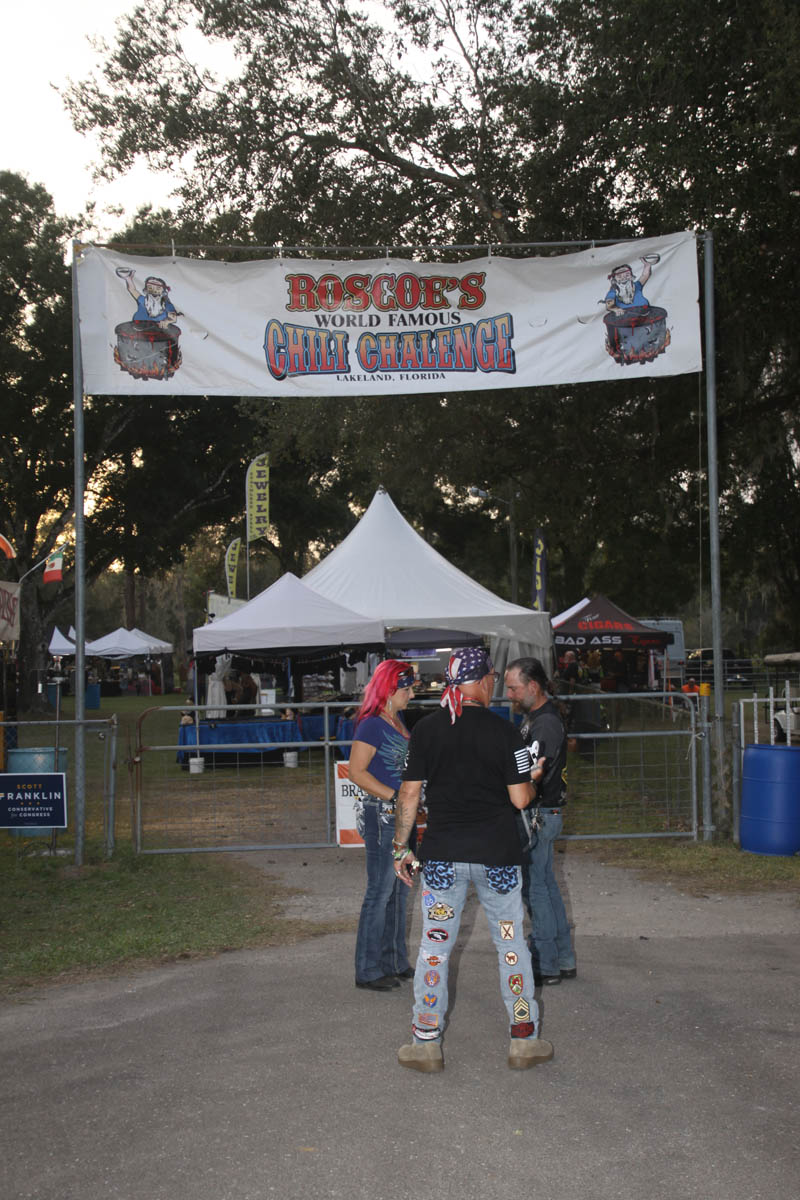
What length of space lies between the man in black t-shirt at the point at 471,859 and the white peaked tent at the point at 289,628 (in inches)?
491

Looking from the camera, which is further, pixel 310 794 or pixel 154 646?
pixel 154 646

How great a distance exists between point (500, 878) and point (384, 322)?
20.7ft

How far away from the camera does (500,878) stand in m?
5.02

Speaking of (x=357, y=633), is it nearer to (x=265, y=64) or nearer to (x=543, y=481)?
(x=543, y=481)

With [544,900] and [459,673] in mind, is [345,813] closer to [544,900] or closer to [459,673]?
[544,900]

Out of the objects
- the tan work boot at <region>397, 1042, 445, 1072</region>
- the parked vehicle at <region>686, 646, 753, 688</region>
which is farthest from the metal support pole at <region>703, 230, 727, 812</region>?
the parked vehicle at <region>686, 646, 753, 688</region>

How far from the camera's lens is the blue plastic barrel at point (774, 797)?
9891 mm

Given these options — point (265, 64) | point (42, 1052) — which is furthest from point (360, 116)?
point (42, 1052)


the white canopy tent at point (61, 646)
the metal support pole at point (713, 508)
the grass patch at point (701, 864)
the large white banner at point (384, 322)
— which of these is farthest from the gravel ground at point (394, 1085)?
the white canopy tent at point (61, 646)

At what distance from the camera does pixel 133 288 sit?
10.0 m

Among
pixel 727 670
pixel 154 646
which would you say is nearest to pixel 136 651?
pixel 154 646

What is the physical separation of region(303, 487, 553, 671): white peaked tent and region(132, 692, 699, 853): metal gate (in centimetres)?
300

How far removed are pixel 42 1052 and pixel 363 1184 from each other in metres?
2.13

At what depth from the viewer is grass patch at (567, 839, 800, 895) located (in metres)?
9.06
